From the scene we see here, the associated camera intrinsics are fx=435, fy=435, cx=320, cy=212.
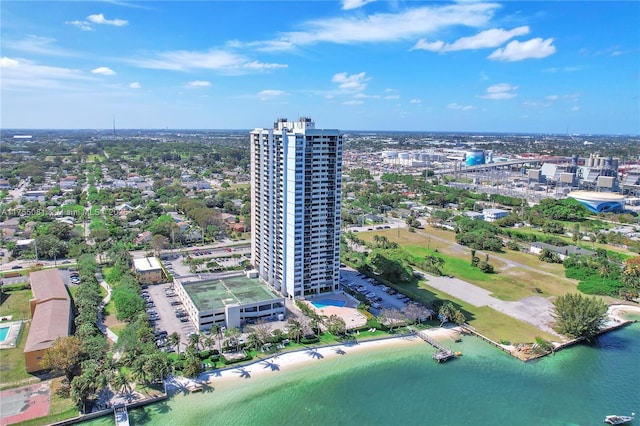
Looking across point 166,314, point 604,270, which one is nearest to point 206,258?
point 166,314

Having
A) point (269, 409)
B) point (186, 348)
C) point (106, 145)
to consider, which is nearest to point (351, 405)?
point (269, 409)

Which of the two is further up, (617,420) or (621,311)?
(621,311)

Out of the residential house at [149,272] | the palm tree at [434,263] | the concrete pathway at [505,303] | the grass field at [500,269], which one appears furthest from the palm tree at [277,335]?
the palm tree at [434,263]

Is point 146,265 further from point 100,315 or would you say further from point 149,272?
point 100,315

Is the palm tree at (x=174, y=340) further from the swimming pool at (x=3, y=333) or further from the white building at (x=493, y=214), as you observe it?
the white building at (x=493, y=214)

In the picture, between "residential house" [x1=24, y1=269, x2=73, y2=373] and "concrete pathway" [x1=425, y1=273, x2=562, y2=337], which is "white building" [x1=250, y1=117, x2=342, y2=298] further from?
"residential house" [x1=24, y1=269, x2=73, y2=373]

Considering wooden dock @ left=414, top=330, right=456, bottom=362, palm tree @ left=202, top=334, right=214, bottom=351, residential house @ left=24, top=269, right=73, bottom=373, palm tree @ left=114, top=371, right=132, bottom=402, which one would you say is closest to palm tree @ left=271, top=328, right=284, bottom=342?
palm tree @ left=202, top=334, right=214, bottom=351
